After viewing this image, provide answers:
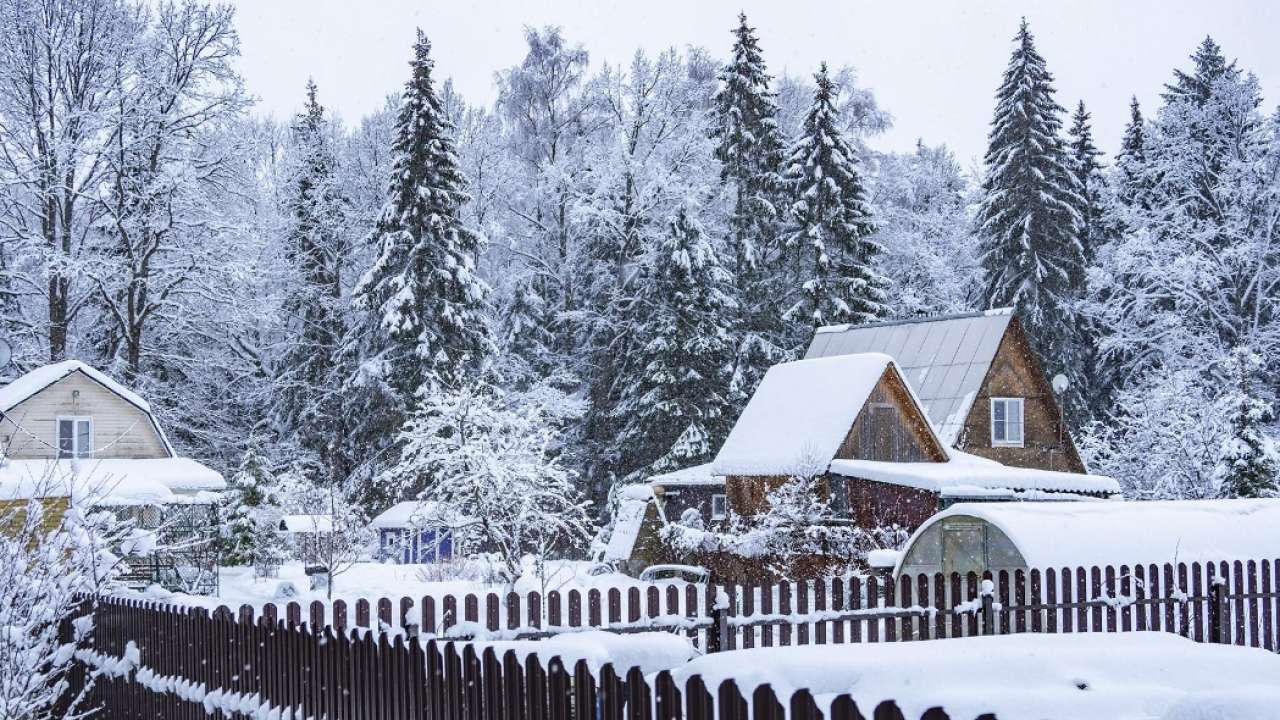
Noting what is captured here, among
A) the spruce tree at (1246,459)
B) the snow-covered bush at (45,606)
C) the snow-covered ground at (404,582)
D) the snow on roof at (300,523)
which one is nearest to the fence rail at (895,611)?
the snow-covered bush at (45,606)

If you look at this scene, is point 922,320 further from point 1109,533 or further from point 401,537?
point 1109,533

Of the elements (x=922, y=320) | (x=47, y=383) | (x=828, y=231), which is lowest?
(x=47, y=383)

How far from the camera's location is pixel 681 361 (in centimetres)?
4012

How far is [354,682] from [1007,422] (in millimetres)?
28474

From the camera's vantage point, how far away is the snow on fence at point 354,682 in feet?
13.8

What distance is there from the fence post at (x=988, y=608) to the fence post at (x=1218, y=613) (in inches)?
96.7

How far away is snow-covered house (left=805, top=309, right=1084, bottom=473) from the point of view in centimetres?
3194

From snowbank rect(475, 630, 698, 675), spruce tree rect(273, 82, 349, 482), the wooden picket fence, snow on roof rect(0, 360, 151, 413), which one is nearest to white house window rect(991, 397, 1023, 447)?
the wooden picket fence

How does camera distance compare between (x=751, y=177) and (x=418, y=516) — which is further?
(x=751, y=177)

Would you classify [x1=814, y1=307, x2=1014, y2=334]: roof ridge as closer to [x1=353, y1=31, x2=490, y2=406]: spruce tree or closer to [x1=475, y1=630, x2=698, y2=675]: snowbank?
[x1=353, y1=31, x2=490, y2=406]: spruce tree

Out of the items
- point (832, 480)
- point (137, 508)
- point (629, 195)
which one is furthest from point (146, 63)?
point (832, 480)

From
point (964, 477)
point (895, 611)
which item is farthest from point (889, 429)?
point (895, 611)

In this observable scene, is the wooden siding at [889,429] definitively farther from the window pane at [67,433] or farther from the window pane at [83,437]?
the window pane at [67,433]

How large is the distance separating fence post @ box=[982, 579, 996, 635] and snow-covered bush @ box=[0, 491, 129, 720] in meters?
7.23
